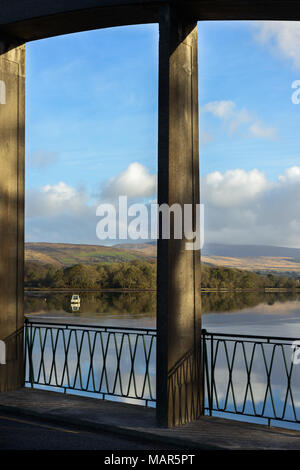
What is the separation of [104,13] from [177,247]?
3451 millimetres

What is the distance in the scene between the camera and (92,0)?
740 centimetres

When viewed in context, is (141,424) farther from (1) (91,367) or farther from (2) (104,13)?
(2) (104,13)

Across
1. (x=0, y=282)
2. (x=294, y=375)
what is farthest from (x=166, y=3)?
(x=294, y=375)

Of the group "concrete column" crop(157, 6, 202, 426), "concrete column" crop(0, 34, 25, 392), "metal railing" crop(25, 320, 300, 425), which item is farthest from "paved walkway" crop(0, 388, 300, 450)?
"concrete column" crop(0, 34, 25, 392)

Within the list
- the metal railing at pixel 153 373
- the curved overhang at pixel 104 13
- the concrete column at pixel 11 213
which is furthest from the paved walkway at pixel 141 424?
the curved overhang at pixel 104 13

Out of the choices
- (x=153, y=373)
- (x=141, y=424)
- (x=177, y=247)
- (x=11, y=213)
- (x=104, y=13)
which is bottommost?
(x=153, y=373)

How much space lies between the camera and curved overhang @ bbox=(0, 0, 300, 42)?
6.92 m

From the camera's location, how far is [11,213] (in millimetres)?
8648

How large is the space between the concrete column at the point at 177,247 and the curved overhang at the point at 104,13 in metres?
0.31

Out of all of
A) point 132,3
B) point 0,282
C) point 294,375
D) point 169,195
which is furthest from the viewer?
point 294,375

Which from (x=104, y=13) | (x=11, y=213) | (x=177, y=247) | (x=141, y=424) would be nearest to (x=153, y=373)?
(x=11, y=213)

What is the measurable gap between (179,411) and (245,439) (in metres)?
1.01

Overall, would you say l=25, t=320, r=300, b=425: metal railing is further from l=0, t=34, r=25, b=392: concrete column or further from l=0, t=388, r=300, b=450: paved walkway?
l=0, t=34, r=25, b=392: concrete column
